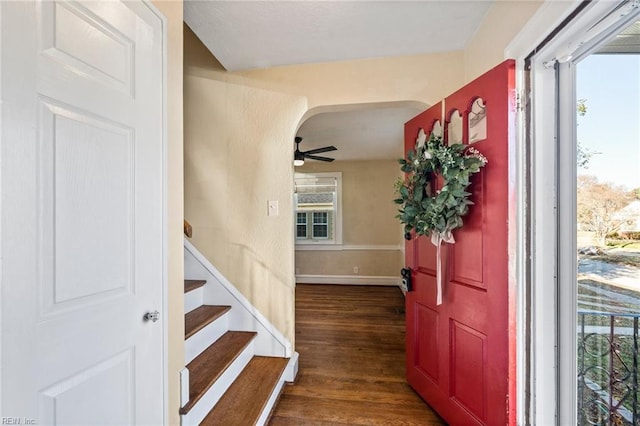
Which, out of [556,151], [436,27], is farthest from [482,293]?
[436,27]

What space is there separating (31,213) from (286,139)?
1664 millimetres

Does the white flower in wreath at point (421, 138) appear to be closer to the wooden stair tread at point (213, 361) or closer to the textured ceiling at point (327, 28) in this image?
the textured ceiling at point (327, 28)

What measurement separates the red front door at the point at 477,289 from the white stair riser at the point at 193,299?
1.73 meters

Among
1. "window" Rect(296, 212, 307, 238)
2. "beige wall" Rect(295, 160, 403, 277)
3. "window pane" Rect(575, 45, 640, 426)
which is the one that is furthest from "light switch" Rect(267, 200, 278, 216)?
"window" Rect(296, 212, 307, 238)

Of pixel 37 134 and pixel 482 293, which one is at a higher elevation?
pixel 37 134

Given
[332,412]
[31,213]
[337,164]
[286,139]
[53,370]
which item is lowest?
[332,412]

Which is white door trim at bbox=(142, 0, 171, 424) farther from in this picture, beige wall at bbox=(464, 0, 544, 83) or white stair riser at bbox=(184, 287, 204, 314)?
beige wall at bbox=(464, 0, 544, 83)

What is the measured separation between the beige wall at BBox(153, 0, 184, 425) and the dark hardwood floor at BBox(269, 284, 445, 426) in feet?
2.84

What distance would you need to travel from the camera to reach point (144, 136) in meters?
1.09

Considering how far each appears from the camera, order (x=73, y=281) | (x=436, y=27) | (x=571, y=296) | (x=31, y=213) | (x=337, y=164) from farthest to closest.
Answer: (x=337, y=164) → (x=436, y=27) → (x=571, y=296) → (x=73, y=281) → (x=31, y=213)

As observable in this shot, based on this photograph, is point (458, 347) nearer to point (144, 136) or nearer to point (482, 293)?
point (482, 293)

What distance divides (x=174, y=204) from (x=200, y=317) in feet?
3.59

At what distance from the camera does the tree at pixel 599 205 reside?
1.06 meters

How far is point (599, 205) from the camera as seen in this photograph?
113cm
